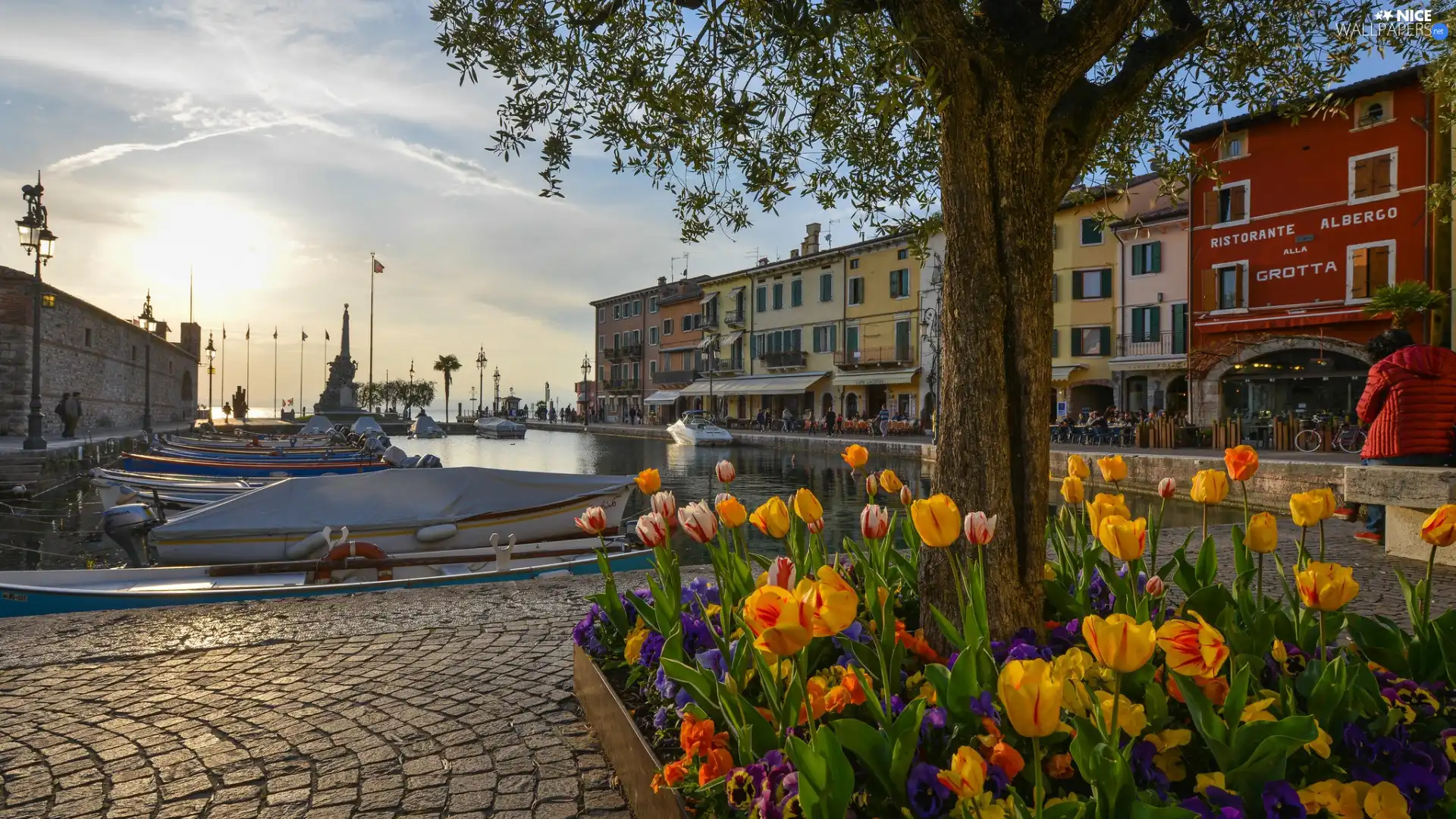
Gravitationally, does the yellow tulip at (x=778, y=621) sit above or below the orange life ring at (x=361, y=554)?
above

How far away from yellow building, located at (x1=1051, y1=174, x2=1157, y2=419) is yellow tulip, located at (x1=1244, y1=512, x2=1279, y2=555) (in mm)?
30257

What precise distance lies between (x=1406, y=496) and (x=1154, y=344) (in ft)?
84.7

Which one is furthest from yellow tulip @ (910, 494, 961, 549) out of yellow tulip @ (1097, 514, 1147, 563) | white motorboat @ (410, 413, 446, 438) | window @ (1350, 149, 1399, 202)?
white motorboat @ (410, 413, 446, 438)

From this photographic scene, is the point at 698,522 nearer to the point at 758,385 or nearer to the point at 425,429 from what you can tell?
the point at 758,385

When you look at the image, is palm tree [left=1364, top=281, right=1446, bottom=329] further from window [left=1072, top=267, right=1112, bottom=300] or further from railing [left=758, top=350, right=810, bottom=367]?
railing [left=758, top=350, right=810, bottom=367]

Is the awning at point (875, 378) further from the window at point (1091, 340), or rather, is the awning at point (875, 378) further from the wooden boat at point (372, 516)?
the wooden boat at point (372, 516)

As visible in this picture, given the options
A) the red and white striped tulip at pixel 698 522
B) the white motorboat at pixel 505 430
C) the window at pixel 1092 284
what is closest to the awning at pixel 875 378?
the window at pixel 1092 284

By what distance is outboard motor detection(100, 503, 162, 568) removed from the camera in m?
9.01

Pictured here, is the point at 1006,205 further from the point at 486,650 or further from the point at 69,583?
the point at 69,583

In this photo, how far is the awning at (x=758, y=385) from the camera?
1704 inches

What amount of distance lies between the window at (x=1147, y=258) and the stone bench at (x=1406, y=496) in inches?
1009

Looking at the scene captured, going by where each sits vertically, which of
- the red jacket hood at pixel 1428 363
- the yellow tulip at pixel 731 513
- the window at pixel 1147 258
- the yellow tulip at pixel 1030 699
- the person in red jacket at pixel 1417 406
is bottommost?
the yellow tulip at pixel 1030 699

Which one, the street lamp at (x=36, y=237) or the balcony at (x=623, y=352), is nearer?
the street lamp at (x=36, y=237)

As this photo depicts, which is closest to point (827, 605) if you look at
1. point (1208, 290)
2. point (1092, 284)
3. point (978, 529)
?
point (978, 529)
